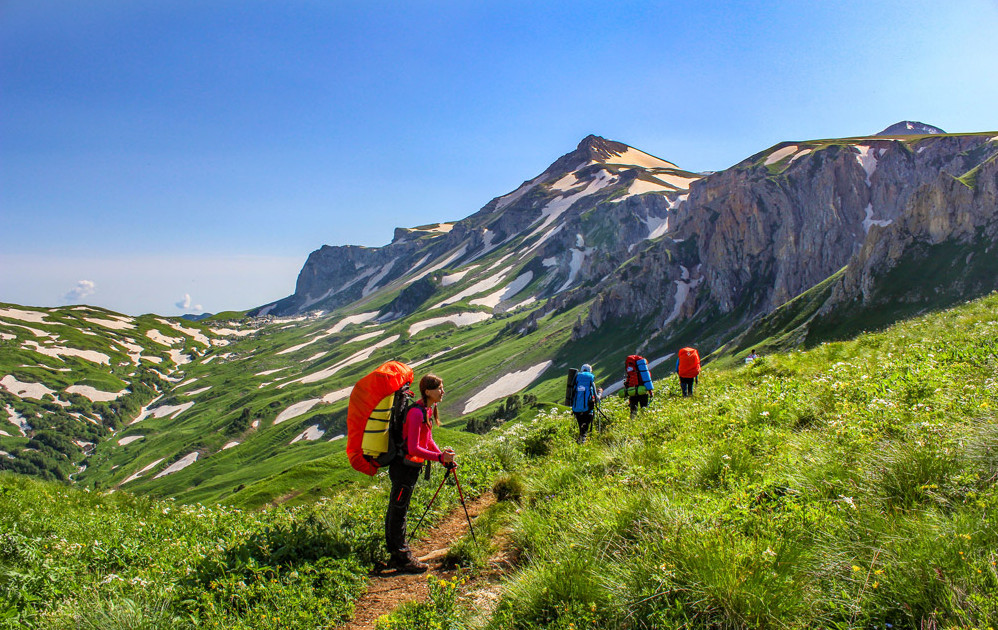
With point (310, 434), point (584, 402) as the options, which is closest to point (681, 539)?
point (584, 402)

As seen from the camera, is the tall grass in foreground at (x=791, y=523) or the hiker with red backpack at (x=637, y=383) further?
the hiker with red backpack at (x=637, y=383)

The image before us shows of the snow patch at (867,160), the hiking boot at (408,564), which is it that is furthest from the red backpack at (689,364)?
the snow patch at (867,160)

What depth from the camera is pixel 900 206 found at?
454ft

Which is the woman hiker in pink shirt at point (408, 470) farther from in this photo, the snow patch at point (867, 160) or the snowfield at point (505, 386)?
the snow patch at point (867, 160)

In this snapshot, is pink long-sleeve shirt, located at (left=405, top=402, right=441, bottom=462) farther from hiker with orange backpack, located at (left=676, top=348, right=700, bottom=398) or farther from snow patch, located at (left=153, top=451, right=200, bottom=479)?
snow patch, located at (left=153, top=451, right=200, bottom=479)

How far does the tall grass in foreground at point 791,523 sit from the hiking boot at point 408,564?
1688 millimetres

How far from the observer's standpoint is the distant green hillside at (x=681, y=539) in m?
4.05

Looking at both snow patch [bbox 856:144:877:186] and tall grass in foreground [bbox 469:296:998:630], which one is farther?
snow patch [bbox 856:144:877:186]

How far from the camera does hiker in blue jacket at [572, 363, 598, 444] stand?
44.4 ft

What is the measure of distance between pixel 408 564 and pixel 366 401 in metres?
2.76

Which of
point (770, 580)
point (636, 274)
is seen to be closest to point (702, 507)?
point (770, 580)

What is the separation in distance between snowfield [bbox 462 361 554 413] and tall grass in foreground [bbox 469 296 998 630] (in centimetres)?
13271

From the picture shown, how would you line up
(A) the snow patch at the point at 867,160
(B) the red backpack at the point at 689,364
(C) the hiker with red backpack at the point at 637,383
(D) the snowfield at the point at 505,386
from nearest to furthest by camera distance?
(C) the hiker with red backpack at the point at 637,383 → (B) the red backpack at the point at 689,364 → (D) the snowfield at the point at 505,386 → (A) the snow patch at the point at 867,160

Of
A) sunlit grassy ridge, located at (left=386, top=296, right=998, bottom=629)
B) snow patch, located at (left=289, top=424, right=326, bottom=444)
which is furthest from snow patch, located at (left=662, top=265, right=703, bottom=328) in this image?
sunlit grassy ridge, located at (left=386, top=296, right=998, bottom=629)
